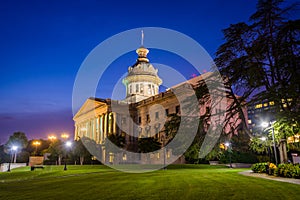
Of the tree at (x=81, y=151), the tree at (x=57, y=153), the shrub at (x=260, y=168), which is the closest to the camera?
the shrub at (x=260, y=168)

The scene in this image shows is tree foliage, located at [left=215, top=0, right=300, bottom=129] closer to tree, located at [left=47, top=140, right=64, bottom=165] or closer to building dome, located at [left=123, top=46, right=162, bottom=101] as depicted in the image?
tree, located at [left=47, top=140, right=64, bottom=165]

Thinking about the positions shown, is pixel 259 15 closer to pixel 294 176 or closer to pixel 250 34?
pixel 250 34

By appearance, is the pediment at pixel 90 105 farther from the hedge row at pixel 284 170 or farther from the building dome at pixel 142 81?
the hedge row at pixel 284 170

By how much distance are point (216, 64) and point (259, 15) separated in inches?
148

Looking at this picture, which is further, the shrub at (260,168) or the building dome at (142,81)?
the building dome at (142,81)

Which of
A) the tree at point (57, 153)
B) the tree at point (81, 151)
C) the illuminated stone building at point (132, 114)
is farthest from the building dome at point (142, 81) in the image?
the tree at point (57, 153)

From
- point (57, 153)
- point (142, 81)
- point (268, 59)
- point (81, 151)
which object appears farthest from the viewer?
point (142, 81)

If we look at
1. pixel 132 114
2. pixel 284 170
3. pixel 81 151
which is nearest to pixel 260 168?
pixel 284 170

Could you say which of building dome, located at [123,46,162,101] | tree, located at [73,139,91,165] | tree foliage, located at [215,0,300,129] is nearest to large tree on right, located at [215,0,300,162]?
tree foliage, located at [215,0,300,129]

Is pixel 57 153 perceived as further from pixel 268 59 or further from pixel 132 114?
pixel 268 59

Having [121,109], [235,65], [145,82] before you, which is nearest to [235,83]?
[235,65]

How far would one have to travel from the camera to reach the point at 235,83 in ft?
49.6

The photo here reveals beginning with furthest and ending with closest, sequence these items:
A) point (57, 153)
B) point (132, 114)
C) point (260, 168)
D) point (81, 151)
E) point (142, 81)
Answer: point (142, 81) < point (132, 114) < point (57, 153) < point (81, 151) < point (260, 168)

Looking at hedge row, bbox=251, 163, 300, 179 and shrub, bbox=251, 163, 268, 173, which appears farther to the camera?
shrub, bbox=251, 163, 268, 173
